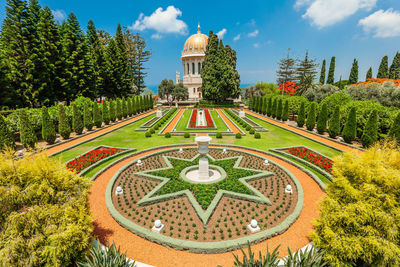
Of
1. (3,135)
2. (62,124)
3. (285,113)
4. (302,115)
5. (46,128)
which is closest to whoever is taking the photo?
(3,135)

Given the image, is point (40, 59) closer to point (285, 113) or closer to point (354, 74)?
point (285, 113)

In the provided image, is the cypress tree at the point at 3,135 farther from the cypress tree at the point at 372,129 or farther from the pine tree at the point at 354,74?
the pine tree at the point at 354,74

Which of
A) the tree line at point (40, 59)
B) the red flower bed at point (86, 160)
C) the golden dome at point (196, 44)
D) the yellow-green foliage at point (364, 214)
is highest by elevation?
the golden dome at point (196, 44)

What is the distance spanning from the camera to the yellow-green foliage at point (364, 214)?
190 inches

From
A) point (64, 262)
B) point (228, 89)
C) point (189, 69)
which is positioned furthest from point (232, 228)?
point (189, 69)

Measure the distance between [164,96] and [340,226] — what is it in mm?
60648

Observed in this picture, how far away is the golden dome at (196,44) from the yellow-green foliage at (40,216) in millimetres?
73867

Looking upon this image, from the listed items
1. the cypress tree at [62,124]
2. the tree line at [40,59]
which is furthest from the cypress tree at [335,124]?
the tree line at [40,59]

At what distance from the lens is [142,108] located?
4409cm

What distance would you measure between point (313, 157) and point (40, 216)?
16136 mm

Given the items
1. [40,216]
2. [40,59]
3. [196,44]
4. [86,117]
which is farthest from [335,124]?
[196,44]

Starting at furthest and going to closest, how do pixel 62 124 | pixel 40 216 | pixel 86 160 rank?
1. pixel 62 124
2. pixel 86 160
3. pixel 40 216

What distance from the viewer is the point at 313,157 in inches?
566

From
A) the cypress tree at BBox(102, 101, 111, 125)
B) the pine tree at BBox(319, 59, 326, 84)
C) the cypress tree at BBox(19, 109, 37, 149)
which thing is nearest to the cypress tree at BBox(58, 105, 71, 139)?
the cypress tree at BBox(19, 109, 37, 149)
